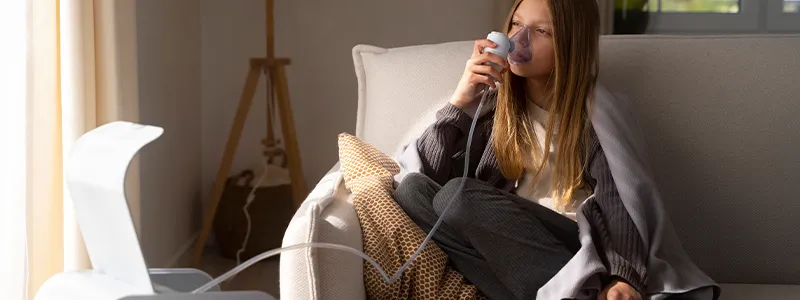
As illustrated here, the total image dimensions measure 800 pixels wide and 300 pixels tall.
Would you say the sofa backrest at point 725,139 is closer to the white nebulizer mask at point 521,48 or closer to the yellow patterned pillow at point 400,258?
the white nebulizer mask at point 521,48

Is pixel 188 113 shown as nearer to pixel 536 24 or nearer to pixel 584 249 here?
pixel 536 24

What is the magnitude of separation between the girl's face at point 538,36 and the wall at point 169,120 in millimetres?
1365

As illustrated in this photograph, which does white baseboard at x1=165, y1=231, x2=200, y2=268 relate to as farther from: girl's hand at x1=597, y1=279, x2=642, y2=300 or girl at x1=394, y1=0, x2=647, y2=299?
girl's hand at x1=597, y1=279, x2=642, y2=300

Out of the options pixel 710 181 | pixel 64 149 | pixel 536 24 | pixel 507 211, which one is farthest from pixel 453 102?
pixel 64 149

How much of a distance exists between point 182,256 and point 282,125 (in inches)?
20.7

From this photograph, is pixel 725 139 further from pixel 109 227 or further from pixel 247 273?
pixel 247 273

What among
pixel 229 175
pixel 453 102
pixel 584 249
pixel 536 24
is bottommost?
pixel 229 175

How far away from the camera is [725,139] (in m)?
1.96

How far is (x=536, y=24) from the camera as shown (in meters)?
1.89

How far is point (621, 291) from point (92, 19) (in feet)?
3.98

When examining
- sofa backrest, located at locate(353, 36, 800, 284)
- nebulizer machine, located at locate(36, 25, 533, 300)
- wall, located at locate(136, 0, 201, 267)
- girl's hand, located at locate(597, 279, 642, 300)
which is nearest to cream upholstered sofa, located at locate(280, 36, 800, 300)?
sofa backrest, located at locate(353, 36, 800, 284)

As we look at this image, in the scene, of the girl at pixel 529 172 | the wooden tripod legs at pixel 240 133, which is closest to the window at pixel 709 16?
the wooden tripod legs at pixel 240 133

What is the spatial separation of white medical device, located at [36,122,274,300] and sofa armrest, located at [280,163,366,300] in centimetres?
51

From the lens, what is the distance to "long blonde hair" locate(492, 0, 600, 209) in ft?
6.07
